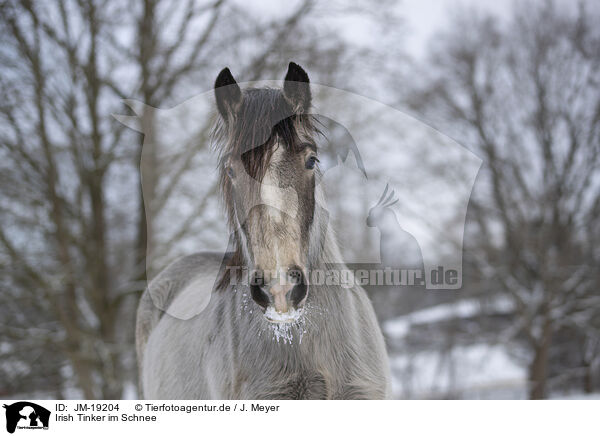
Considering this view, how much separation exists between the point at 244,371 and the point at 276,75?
1.71m

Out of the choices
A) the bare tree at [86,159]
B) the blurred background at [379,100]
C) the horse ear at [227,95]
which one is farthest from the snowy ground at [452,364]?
the horse ear at [227,95]

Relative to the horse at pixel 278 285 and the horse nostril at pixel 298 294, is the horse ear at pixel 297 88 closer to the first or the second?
the horse at pixel 278 285

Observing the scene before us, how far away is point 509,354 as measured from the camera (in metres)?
4.23

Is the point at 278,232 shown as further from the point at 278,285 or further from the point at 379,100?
the point at 379,100

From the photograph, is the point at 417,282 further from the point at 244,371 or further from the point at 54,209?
the point at 54,209

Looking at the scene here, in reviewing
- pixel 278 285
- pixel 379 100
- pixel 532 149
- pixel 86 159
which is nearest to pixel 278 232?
pixel 278 285

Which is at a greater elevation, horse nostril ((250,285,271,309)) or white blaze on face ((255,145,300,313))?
white blaze on face ((255,145,300,313))

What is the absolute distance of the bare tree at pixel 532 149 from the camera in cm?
341

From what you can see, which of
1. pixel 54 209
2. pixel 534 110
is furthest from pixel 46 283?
pixel 534 110

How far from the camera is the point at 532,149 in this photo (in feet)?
13.1

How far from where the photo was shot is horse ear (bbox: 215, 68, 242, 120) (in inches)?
43.0

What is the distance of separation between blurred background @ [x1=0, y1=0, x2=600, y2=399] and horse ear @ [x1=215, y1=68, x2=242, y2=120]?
94cm

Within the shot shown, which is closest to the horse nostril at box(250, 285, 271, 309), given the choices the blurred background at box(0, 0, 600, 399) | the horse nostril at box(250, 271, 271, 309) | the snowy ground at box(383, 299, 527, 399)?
the horse nostril at box(250, 271, 271, 309)

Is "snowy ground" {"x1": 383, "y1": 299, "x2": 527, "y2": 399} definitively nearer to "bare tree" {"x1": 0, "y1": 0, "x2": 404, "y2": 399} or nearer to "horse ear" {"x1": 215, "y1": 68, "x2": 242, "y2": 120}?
"bare tree" {"x1": 0, "y1": 0, "x2": 404, "y2": 399}
